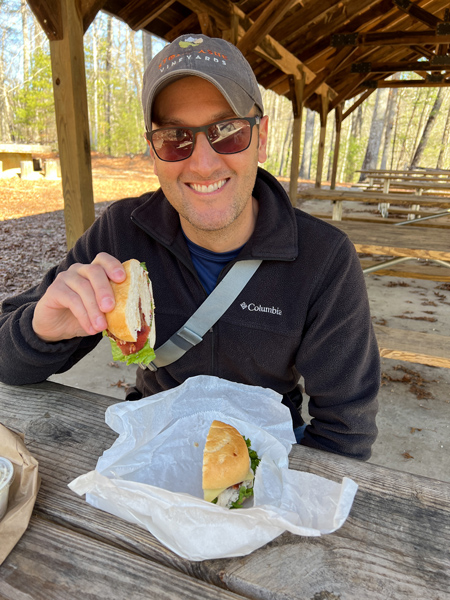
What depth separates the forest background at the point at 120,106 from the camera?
26.9 meters

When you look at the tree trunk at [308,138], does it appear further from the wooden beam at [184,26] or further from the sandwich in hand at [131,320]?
the sandwich in hand at [131,320]

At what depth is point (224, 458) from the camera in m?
1.17

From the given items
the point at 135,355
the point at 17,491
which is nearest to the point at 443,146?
the point at 135,355

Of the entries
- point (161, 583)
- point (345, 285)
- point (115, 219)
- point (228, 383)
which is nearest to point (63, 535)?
point (161, 583)

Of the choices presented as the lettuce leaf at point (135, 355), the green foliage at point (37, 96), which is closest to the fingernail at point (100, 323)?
the lettuce leaf at point (135, 355)

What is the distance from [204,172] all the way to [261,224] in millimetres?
335

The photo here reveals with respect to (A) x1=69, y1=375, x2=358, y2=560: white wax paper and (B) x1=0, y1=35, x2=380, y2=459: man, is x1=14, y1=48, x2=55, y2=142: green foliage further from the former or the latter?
(A) x1=69, y1=375, x2=358, y2=560: white wax paper

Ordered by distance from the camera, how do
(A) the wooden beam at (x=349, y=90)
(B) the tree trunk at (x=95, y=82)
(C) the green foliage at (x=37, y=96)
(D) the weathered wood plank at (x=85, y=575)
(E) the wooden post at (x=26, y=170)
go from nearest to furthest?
(D) the weathered wood plank at (x=85, y=575), (A) the wooden beam at (x=349, y=90), (E) the wooden post at (x=26, y=170), (C) the green foliage at (x=37, y=96), (B) the tree trunk at (x=95, y=82)

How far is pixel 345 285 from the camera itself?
172cm

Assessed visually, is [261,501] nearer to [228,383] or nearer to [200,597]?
[200,597]

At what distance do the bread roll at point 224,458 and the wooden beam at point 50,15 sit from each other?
3568 millimetres

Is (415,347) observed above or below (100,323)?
below

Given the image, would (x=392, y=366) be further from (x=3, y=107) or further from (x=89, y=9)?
(x=3, y=107)

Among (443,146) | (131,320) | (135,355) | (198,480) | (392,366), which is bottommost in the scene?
(392,366)
